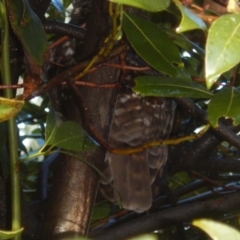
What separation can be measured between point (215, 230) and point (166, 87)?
205mm

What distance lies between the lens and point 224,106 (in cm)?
61

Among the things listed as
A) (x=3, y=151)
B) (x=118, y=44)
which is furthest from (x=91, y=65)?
(x=3, y=151)

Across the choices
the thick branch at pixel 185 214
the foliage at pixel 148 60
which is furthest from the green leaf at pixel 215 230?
the thick branch at pixel 185 214

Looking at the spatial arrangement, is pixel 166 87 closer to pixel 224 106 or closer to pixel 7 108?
pixel 224 106

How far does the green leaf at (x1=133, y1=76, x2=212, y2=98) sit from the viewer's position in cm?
63

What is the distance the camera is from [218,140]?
117cm

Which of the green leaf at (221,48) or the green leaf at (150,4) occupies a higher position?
the green leaf at (150,4)

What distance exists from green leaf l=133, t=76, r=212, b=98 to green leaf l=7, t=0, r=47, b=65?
0.13 meters

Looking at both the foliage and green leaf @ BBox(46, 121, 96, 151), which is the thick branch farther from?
green leaf @ BBox(46, 121, 96, 151)

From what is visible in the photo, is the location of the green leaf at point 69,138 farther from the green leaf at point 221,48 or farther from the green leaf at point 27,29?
the green leaf at point 221,48

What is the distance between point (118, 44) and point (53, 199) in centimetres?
23

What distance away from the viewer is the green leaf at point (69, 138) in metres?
0.71

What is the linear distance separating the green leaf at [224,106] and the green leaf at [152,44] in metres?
0.06

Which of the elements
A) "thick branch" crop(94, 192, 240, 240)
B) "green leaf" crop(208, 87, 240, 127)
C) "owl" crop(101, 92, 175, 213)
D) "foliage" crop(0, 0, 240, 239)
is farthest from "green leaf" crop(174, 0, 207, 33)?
"owl" crop(101, 92, 175, 213)
